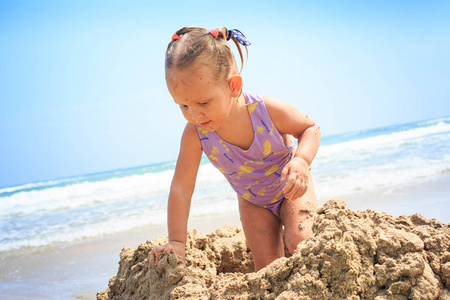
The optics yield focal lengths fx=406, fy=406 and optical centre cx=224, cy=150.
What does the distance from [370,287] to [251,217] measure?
4.49 ft

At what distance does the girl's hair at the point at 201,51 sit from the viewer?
216cm

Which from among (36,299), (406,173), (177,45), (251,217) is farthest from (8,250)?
(406,173)

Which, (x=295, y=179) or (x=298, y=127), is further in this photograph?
(x=298, y=127)

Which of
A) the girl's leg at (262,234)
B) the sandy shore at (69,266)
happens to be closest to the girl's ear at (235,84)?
the girl's leg at (262,234)

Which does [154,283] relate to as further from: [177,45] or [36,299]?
[36,299]

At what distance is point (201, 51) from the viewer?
2.20 meters

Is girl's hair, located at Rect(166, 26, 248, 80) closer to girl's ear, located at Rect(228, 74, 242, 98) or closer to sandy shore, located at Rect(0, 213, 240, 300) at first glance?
girl's ear, located at Rect(228, 74, 242, 98)

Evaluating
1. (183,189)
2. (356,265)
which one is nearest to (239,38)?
(183,189)

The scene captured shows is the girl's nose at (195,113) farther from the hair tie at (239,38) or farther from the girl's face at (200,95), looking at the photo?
the hair tie at (239,38)

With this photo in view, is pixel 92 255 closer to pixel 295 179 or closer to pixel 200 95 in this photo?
pixel 200 95

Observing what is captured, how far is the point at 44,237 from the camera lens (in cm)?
577

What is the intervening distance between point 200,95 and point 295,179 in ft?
2.21

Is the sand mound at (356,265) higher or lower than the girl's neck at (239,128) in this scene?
lower

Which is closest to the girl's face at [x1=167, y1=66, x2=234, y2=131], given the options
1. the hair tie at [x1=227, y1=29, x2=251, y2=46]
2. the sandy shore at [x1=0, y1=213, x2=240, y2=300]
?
the hair tie at [x1=227, y1=29, x2=251, y2=46]
